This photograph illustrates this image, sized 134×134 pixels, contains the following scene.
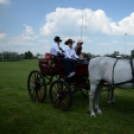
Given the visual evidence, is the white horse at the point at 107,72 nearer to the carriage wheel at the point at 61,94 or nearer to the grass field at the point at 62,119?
the grass field at the point at 62,119

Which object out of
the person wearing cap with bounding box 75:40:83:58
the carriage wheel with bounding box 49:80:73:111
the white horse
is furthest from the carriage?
the person wearing cap with bounding box 75:40:83:58

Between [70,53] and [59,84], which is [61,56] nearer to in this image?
[70,53]

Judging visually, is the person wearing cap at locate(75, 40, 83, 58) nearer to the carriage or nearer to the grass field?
the carriage

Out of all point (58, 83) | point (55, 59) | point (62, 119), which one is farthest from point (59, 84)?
point (62, 119)

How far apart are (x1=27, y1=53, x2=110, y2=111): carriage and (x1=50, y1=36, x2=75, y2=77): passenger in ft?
0.41

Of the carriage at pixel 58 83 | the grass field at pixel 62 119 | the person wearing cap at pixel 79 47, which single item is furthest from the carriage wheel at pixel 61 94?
the person wearing cap at pixel 79 47

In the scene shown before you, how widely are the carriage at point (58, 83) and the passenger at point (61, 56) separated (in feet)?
0.41

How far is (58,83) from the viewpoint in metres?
5.71

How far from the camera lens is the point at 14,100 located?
6.81m

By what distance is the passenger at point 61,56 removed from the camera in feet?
18.5

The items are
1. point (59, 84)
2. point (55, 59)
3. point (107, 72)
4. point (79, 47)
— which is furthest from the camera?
point (79, 47)

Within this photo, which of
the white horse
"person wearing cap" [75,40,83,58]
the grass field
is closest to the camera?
the grass field

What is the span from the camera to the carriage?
221 inches

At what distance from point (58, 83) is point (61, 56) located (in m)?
0.84
